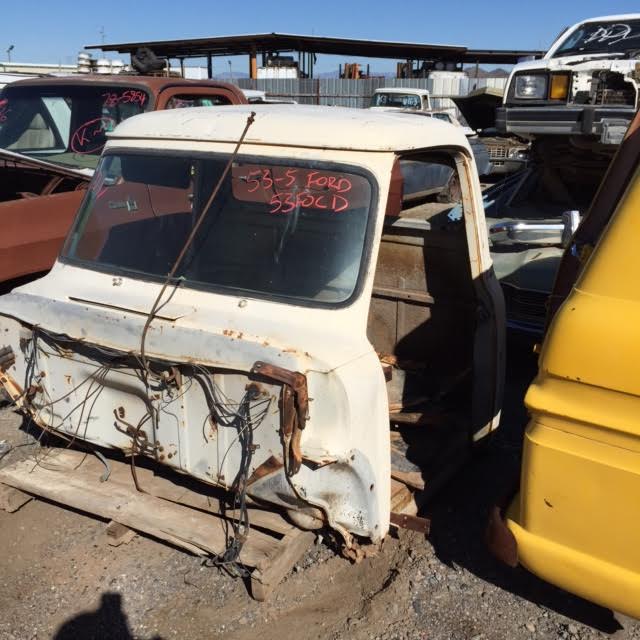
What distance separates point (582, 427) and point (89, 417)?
207cm

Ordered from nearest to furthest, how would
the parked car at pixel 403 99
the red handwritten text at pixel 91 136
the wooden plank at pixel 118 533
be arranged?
the wooden plank at pixel 118 533
the red handwritten text at pixel 91 136
the parked car at pixel 403 99

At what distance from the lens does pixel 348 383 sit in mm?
2285

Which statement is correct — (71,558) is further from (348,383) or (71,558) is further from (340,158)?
(340,158)

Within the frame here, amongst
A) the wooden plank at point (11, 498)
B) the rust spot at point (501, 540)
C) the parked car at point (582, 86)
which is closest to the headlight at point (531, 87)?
the parked car at point (582, 86)

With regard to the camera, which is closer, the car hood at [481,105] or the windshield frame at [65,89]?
the windshield frame at [65,89]

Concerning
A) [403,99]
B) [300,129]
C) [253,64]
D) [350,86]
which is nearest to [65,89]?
[300,129]

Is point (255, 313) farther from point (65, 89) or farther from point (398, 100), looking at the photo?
point (398, 100)

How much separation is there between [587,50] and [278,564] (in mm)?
5873

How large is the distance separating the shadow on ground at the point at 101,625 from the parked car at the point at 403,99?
1463 cm

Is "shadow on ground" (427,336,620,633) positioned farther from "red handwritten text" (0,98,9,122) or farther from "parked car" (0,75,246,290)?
"red handwritten text" (0,98,9,122)

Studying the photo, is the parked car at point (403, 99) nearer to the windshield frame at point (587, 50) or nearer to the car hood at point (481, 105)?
the car hood at point (481, 105)

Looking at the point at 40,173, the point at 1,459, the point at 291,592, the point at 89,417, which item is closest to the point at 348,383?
the point at 291,592

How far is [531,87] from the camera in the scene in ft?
20.5

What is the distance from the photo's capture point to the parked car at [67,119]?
17.1 ft
